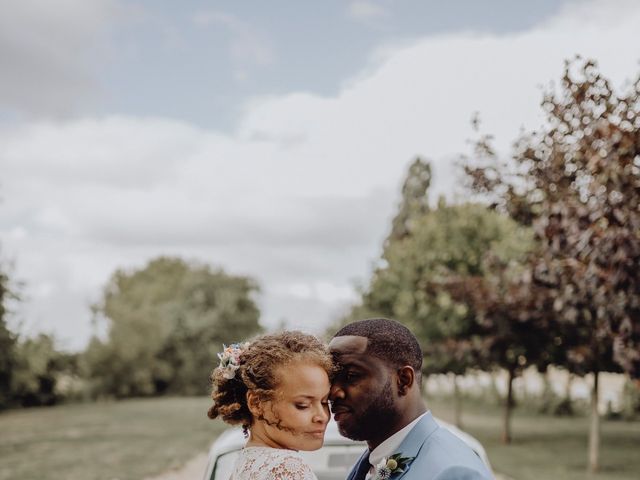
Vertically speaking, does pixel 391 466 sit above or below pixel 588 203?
below

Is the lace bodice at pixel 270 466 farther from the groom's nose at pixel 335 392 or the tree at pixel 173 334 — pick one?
the tree at pixel 173 334

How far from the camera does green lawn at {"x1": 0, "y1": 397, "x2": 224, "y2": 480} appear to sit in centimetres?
1303

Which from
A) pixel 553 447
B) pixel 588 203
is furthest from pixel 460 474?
pixel 553 447

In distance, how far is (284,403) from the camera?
231 cm

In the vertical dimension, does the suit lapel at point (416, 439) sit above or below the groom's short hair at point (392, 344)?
below

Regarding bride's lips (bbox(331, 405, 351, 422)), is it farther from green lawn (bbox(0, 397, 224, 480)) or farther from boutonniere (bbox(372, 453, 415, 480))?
green lawn (bbox(0, 397, 224, 480))

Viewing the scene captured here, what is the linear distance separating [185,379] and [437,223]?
27.0 meters

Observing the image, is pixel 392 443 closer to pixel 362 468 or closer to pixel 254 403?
pixel 362 468

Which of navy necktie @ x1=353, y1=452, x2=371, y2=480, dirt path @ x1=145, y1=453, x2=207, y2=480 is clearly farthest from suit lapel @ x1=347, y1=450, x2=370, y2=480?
dirt path @ x1=145, y1=453, x2=207, y2=480

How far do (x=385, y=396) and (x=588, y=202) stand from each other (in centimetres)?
549

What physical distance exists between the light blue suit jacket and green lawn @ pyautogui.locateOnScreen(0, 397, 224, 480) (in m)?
10.7

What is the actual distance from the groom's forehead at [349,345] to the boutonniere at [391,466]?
32cm

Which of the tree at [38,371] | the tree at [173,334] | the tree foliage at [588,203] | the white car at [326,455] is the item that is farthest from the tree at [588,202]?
the tree at [173,334]

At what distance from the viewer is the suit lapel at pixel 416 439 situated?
7.32ft
